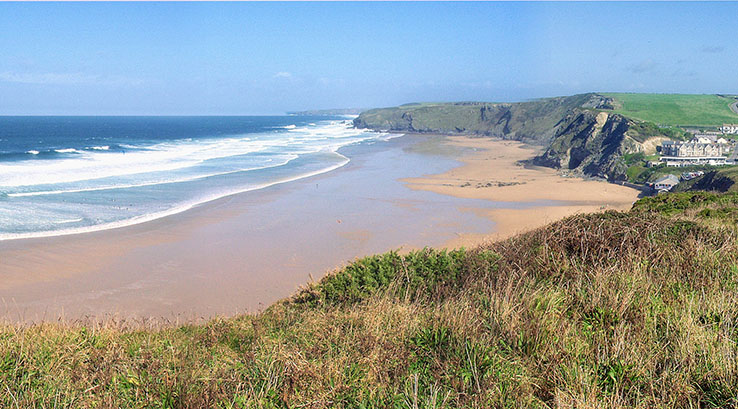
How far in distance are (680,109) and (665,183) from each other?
56.3 metres

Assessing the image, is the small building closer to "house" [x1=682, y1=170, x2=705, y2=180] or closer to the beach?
Answer: "house" [x1=682, y1=170, x2=705, y2=180]

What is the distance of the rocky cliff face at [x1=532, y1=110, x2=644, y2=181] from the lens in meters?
45.0

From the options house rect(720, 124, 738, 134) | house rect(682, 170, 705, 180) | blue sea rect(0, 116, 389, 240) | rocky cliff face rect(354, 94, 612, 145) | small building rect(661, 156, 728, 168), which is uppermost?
rocky cliff face rect(354, 94, 612, 145)

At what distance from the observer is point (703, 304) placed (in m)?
4.25

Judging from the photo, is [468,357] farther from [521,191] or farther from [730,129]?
[730,129]

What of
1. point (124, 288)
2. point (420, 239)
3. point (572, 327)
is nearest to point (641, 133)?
point (420, 239)

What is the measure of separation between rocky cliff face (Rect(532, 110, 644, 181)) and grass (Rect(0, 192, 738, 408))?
41224 millimetres

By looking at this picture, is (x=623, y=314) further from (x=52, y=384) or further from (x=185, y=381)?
(x=52, y=384)

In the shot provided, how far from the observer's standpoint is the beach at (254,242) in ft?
46.2

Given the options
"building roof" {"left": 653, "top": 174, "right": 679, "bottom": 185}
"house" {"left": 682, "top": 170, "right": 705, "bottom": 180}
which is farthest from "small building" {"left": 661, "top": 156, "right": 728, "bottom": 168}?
"building roof" {"left": 653, "top": 174, "right": 679, "bottom": 185}

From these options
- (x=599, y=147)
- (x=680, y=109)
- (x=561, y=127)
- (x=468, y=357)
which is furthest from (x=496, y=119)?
(x=468, y=357)

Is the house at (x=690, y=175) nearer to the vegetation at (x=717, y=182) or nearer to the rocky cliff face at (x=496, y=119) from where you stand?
the vegetation at (x=717, y=182)

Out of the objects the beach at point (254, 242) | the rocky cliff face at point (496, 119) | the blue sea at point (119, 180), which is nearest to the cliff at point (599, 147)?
the beach at point (254, 242)

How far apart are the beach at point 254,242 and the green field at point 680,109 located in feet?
147
